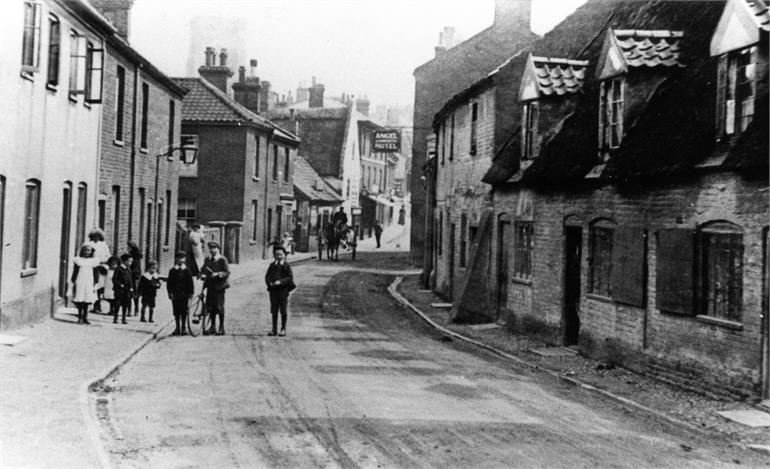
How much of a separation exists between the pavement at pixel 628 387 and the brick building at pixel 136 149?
9.63m

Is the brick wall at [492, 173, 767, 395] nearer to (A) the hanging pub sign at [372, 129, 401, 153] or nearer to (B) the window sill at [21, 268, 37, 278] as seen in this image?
(B) the window sill at [21, 268, 37, 278]

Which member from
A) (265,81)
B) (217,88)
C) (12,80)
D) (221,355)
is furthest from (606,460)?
(265,81)

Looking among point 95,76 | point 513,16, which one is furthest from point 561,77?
point 513,16

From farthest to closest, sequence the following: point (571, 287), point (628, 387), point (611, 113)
Answer: point (571, 287) → point (611, 113) → point (628, 387)

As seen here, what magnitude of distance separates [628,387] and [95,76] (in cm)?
1442

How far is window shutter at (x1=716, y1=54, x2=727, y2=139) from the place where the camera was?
11625 mm

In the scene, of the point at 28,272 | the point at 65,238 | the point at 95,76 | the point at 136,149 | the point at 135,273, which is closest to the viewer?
the point at 28,272

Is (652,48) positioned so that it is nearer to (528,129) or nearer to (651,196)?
(651,196)

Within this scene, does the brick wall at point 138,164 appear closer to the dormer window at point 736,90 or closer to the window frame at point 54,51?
the window frame at point 54,51

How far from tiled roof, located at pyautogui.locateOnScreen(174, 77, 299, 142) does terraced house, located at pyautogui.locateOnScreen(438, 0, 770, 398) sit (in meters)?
19.5

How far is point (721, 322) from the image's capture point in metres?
11.4

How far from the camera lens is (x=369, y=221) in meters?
72.4

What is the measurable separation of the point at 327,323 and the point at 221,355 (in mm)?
5857

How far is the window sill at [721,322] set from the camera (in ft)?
36.3
